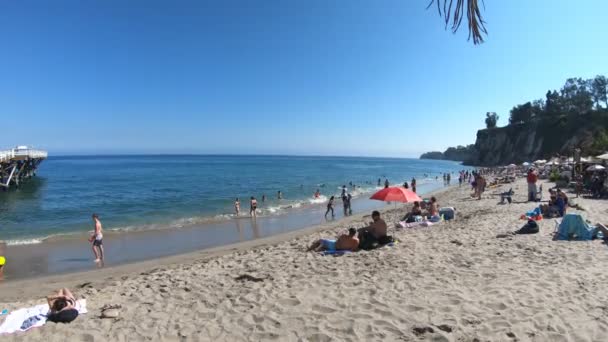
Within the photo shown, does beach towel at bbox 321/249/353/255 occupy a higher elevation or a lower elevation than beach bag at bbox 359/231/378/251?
lower

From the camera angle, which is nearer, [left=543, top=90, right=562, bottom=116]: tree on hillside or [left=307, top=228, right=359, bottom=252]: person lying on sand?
[left=307, top=228, right=359, bottom=252]: person lying on sand

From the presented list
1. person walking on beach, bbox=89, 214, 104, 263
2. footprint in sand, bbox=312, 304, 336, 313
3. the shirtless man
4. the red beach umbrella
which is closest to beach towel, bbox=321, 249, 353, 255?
the shirtless man

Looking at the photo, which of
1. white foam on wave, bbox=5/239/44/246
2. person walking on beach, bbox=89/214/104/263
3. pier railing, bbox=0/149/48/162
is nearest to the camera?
person walking on beach, bbox=89/214/104/263

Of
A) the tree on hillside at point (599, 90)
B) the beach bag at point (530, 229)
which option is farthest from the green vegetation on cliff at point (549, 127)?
the beach bag at point (530, 229)

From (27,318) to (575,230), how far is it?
12.0 metres

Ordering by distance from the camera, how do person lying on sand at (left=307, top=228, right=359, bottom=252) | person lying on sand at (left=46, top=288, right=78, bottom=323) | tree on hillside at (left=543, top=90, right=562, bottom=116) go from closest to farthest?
person lying on sand at (left=46, top=288, right=78, bottom=323)
person lying on sand at (left=307, top=228, right=359, bottom=252)
tree on hillside at (left=543, top=90, right=562, bottom=116)

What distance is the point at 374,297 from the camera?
543cm

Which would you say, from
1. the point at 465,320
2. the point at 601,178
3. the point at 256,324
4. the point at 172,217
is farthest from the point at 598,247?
the point at 172,217

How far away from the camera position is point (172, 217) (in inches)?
810

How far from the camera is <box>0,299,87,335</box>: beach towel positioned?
5.28m

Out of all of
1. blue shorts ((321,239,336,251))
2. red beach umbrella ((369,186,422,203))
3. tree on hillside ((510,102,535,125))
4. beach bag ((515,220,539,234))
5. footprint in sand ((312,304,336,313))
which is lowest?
blue shorts ((321,239,336,251))

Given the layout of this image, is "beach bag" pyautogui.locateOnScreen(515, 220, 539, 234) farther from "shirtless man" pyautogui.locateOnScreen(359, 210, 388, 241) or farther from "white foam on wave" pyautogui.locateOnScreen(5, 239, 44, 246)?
"white foam on wave" pyautogui.locateOnScreen(5, 239, 44, 246)

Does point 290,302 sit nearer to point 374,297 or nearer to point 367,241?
point 374,297

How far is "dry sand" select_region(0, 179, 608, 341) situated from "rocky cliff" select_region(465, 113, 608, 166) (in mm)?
62803
